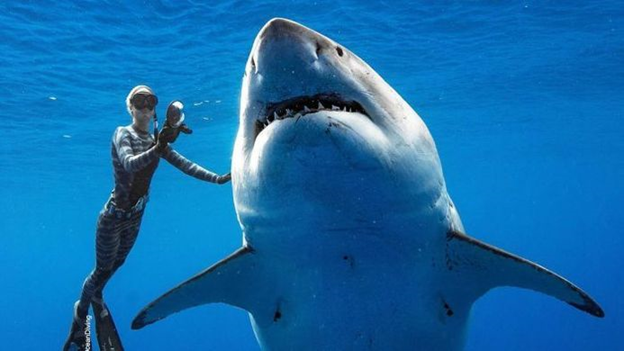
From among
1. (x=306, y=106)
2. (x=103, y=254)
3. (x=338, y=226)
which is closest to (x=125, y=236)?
(x=103, y=254)

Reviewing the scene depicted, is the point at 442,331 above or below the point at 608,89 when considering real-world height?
above

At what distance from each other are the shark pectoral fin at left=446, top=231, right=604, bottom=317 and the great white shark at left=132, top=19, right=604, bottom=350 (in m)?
0.01

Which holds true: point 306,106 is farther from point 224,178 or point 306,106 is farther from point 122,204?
point 122,204

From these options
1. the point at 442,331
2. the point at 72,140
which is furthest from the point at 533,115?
the point at 442,331

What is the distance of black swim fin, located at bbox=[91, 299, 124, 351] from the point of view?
7.32 metres

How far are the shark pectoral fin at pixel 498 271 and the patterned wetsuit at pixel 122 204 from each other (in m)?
4.16

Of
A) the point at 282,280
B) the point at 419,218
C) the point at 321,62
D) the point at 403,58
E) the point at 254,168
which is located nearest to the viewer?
the point at 321,62

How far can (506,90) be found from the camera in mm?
23469

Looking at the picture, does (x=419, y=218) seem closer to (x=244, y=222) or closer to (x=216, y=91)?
(x=244, y=222)

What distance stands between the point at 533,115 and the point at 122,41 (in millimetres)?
23636

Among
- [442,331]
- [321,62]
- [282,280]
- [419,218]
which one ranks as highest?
[321,62]

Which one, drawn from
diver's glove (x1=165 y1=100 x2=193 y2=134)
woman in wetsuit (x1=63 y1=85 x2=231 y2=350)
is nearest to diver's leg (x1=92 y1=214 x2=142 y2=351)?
woman in wetsuit (x1=63 y1=85 x2=231 y2=350)

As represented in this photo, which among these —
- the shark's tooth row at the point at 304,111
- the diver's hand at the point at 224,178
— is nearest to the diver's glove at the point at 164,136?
the diver's hand at the point at 224,178

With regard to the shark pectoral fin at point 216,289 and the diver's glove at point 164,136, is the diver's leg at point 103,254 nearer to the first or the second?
the diver's glove at point 164,136
